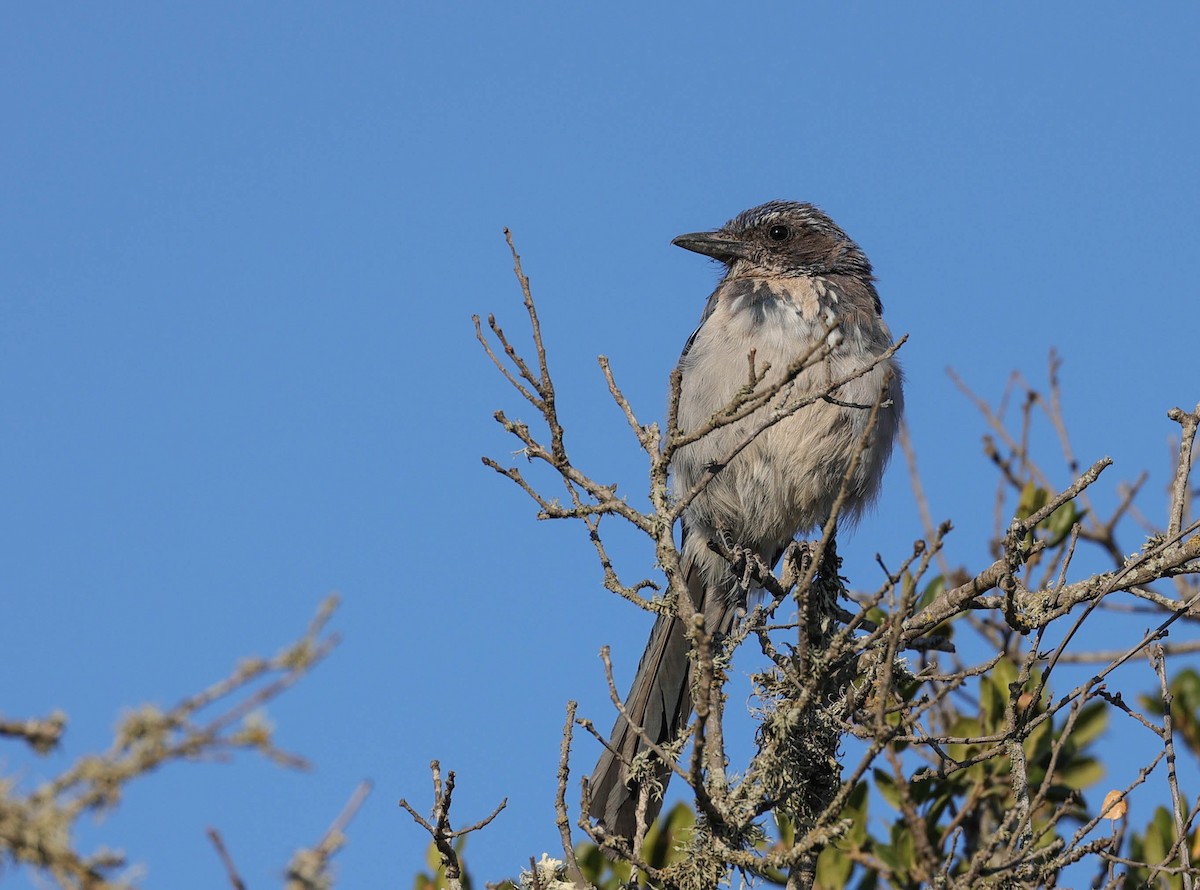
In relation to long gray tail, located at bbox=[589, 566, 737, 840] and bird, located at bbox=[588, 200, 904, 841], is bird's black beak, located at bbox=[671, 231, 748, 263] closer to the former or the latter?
bird, located at bbox=[588, 200, 904, 841]

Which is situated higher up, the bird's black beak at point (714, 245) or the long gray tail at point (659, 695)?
the bird's black beak at point (714, 245)

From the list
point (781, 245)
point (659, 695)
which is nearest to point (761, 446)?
point (659, 695)

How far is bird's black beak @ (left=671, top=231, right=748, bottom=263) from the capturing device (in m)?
5.82

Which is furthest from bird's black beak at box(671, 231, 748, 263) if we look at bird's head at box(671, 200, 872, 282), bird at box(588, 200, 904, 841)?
bird at box(588, 200, 904, 841)

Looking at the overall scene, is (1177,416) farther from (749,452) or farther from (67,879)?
(67,879)

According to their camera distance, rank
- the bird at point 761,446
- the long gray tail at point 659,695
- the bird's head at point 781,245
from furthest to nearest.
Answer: the bird's head at point 781,245 → the bird at point 761,446 → the long gray tail at point 659,695

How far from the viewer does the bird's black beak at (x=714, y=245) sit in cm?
582

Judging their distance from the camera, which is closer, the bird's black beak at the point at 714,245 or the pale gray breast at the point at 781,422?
the pale gray breast at the point at 781,422

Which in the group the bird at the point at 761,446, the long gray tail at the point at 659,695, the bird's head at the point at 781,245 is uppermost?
the bird's head at the point at 781,245

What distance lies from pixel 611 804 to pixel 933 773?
3.54ft

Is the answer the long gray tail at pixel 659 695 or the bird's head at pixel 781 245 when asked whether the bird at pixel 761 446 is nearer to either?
the long gray tail at pixel 659 695

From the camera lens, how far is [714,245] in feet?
19.2

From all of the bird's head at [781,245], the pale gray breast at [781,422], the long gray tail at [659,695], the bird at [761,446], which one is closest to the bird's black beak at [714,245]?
the bird's head at [781,245]

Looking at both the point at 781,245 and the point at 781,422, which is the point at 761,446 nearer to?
the point at 781,422
